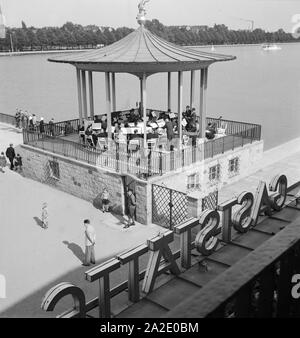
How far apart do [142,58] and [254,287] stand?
1530 centimetres

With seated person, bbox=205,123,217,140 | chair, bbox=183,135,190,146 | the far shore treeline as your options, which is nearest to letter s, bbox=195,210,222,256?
chair, bbox=183,135,190,146

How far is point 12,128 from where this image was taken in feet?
95.1

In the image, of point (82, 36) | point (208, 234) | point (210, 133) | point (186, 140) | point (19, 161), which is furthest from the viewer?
point (82, 36)

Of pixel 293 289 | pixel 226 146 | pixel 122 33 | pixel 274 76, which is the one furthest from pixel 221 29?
pixel 293 289

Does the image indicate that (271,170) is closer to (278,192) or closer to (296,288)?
(278,192)

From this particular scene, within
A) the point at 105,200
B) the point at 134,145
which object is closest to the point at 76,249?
the point at 105,200

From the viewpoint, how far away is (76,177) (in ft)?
55.9

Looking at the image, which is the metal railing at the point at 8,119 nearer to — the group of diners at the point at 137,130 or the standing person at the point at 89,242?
the group of diners at the point at 137,130

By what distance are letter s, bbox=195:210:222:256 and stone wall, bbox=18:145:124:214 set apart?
30.7ft

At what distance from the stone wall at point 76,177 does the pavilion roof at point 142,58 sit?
3675mm

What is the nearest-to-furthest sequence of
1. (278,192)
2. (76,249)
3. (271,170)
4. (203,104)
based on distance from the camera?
(278,192) < (76,249) < (203,104) < (271,170)

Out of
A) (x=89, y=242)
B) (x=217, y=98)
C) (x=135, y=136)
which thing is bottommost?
(x=217, y=98)
